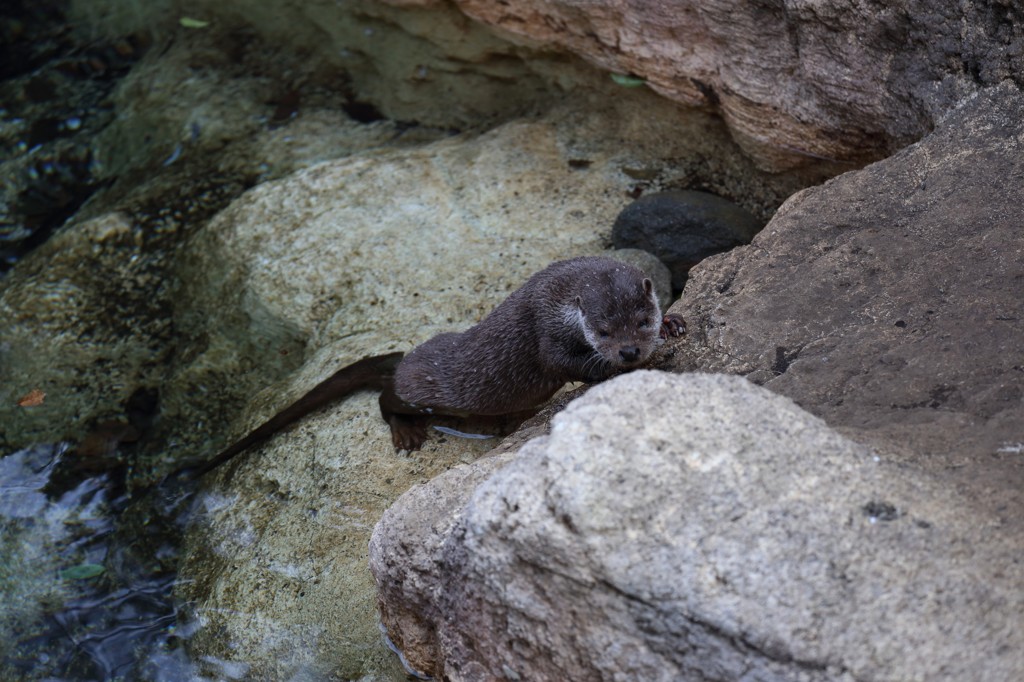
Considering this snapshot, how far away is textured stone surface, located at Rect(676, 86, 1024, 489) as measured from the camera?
2072 millimetres

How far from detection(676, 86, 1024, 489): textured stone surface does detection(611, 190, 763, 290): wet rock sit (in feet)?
1.90

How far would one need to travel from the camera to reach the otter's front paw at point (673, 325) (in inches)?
111

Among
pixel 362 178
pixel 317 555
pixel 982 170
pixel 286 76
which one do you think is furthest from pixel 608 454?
pixel 286 76

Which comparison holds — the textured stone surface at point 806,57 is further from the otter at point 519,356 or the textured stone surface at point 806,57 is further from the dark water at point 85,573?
→ the dark water at point 85,573

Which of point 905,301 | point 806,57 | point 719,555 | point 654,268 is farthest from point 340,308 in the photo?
point 719,555

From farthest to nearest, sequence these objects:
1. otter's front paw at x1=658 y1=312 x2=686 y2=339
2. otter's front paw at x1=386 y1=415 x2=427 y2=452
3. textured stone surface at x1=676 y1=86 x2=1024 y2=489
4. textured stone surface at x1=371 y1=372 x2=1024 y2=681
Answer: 1. otter's front paw at x1=386 y1=415 x2=427 y2=452
2. otter's front paw at x1=658 y1=312 x2=686 y2=339
3. textured stone surface at x1=676 y1=86 x2=1024 y2=489
4. textured stone surface at x1=371 y1=372 x2=1024 y2=681

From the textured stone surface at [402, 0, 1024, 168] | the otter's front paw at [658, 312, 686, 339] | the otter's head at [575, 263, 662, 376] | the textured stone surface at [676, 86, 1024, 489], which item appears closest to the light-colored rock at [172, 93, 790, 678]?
the textured stone surface at [402, 0, 1024, 168]

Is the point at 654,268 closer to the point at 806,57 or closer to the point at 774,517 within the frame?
the point at 806,57

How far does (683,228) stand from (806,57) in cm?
72

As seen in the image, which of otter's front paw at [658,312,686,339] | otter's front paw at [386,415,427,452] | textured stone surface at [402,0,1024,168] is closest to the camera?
otter's front paw at [658,312,686,339]

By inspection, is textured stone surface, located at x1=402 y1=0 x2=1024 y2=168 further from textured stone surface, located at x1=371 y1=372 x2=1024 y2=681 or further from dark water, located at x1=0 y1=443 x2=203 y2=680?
dark water, located at x1=0 y1=443 x2=203 y2=680

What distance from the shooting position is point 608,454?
1849mm

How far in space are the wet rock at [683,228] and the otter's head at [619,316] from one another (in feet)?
2.18

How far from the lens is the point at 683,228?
3.57 metres
